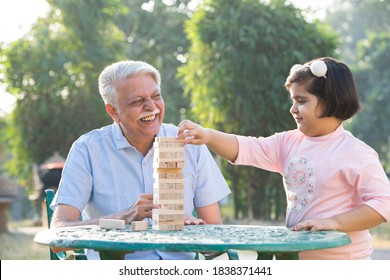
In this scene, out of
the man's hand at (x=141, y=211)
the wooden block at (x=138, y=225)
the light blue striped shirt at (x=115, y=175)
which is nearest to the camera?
the wooden block at (x=138, y=225)

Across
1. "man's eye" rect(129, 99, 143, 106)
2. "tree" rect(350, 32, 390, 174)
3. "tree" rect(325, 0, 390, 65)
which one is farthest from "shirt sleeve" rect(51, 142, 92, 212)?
"tree" rect(325, 0, 390, 65)

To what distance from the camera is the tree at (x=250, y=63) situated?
40.6ft

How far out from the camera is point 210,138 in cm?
353

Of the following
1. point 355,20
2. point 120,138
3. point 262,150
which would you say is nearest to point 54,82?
point 120,138

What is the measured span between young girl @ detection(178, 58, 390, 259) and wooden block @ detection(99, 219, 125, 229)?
0.45 m

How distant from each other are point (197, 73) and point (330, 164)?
961 cm

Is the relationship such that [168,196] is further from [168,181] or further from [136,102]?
[136,102]

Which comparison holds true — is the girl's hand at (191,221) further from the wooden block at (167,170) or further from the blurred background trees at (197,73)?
the blurred background trees at (197,73)

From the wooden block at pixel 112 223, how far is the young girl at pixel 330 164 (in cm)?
45

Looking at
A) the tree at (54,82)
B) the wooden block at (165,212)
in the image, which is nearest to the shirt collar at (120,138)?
the wooden block at (165,212)

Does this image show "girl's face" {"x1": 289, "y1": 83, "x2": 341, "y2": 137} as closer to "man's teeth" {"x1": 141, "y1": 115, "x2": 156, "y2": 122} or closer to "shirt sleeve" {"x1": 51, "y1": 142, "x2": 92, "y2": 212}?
"man's teeth" {"x1": 141, "y1": 115, "x2": 156, "y2": 122}

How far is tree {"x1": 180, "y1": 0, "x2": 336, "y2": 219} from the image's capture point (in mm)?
12367

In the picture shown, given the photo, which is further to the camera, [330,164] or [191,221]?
[191,221]
